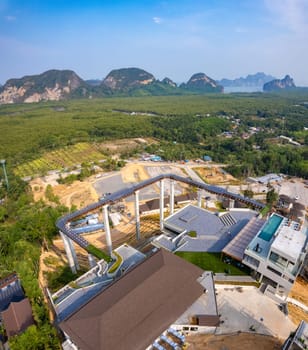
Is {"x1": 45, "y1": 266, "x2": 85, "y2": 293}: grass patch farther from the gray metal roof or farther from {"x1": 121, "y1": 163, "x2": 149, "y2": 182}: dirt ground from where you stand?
{"x1": 121, "y1": 163, "x2": 149, "y2": 182}: dirt ground

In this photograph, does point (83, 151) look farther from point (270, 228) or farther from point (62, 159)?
point (270, 228)

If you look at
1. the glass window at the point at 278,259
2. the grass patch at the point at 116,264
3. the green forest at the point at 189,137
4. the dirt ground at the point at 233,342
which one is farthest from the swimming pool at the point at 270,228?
the green forest at the point at 189,137

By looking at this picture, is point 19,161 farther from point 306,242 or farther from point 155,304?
point 306,242

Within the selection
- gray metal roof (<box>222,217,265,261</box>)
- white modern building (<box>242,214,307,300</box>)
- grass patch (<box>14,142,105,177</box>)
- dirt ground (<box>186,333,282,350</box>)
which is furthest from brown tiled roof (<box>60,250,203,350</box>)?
grass patch (<box>14,142,105,177</box>)

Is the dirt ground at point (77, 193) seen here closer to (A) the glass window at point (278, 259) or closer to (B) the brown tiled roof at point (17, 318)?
(B) the brown tiled roof at point (17, 318)

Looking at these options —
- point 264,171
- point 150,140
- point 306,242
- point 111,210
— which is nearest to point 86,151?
point 150,140

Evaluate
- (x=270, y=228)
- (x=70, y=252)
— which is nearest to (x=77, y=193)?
(x=70, y=252)
